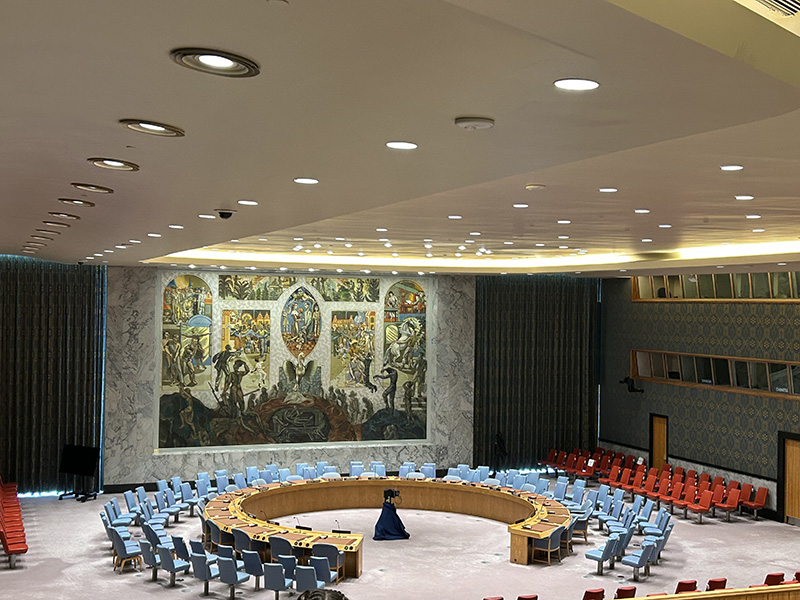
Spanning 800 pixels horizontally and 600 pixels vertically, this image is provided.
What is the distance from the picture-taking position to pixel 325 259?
21.8 metres

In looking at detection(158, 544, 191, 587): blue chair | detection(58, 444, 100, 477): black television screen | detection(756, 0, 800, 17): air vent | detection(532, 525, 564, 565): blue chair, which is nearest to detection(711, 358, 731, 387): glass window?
detection(532, 525, 564, 565): blue chair

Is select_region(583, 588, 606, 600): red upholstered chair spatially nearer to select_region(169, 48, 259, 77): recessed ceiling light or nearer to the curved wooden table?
the curved wooden table

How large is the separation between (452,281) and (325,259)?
4331 millimetres

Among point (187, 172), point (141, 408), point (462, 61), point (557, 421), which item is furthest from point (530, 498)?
point (462, 61)

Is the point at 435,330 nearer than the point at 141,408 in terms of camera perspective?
No

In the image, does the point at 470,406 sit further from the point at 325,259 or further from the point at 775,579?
the point at 775,579

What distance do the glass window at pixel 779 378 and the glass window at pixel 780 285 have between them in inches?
62.3

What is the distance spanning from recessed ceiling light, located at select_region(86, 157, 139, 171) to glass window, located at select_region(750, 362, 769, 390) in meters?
17.7

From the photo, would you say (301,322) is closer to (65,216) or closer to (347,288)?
(347,288)

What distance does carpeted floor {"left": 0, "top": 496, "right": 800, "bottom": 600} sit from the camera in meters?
13.8

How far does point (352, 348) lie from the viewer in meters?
23.7

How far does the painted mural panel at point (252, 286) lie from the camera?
73.5 ft

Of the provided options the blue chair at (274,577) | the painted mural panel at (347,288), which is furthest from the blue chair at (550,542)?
the painted mural panel at (347,288)

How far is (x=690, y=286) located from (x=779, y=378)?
11.8 ft
